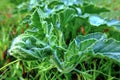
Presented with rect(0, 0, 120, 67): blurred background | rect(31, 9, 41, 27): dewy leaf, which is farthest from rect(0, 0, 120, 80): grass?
rect(31, 9, 41, 27): dewy leaf

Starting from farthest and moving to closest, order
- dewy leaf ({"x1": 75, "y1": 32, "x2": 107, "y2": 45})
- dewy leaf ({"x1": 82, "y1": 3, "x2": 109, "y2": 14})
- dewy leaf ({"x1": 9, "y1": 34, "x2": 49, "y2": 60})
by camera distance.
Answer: dewy leaf ({"x1": 82, "y1": 3, "x2": 109, "y2": 14}), dewy leaf ({"x1": 75, "y1": 32, "x2": 107, "y2": 45}), dewy leaf ({"x1": 9, "y1": 34, "x2": 49, "y2": 60})

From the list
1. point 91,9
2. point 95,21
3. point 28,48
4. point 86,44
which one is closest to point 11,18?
point 91,9

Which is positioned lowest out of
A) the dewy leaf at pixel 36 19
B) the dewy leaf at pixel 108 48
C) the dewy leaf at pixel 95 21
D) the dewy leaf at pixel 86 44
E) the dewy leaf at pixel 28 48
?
the dewy leaf at pixel 108 48

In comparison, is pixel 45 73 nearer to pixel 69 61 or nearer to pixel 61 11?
pixel 69 61

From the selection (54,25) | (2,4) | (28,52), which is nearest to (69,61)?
(28,52)

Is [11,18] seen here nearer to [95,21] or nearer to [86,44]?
[95,21]

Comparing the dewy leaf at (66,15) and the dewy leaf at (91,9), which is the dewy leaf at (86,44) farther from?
the dewy leaf at (91,9)

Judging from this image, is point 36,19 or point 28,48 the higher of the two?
point 36,19

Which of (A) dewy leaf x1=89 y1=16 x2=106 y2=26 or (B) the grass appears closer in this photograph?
(B) the grass

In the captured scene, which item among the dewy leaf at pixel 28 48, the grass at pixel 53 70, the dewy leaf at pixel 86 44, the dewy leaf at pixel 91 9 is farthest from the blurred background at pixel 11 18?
the dewy leaf at pixel 86 44

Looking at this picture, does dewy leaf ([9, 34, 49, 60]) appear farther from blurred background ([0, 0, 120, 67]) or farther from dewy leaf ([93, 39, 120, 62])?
blurred background ([0, 0, 120, 67])
